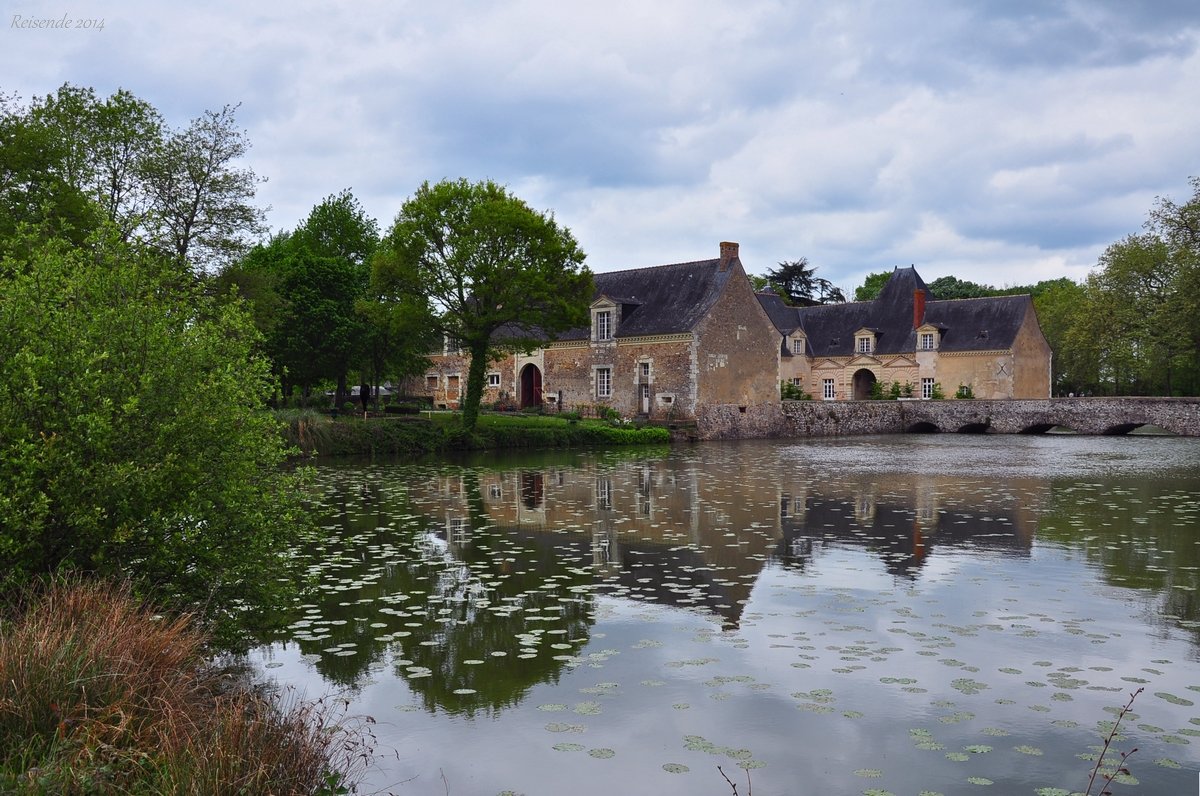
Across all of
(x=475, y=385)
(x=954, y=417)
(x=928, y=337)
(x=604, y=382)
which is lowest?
(x=954, y=417)

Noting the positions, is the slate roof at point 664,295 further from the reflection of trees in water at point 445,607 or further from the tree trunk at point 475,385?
the reflection of trees in water at point 445,607

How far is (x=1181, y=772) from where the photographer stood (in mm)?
4902

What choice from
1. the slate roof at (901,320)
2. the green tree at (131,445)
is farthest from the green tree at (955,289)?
the green tree at (131,445)

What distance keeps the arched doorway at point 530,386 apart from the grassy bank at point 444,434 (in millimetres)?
7593

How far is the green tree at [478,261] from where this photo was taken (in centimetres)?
3119

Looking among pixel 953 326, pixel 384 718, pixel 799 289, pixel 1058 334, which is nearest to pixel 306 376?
pixel 384 718

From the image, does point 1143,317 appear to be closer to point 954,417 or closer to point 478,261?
point 954,417

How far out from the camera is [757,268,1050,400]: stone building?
52.9 metres

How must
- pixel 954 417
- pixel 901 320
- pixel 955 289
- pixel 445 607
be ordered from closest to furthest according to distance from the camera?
pixel 445 607 < pixel 954 417 < pixel 901 320 < pixel 955 289

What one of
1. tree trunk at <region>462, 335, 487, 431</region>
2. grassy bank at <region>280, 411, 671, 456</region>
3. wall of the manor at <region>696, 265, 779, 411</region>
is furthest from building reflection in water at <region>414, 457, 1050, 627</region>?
wall of the manor at <region>696, 265, 779, 411</region>

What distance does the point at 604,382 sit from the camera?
1722 inches

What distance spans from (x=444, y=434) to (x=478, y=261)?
236 inches

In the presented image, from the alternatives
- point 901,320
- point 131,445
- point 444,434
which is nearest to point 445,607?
point 131,445

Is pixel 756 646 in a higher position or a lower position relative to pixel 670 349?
lower
